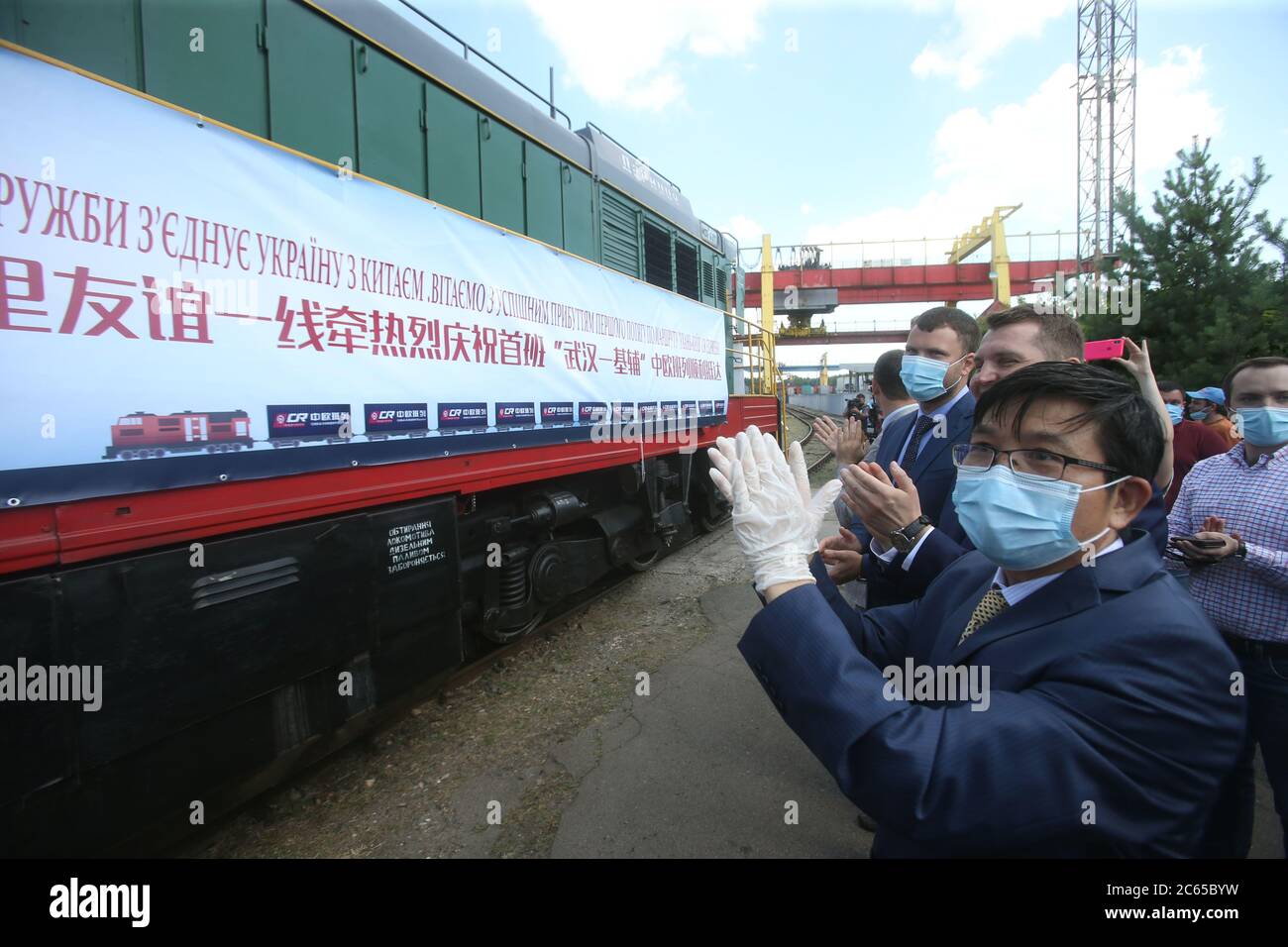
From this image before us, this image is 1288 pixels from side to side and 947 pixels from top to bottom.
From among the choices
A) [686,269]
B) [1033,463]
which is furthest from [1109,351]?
[686,269]

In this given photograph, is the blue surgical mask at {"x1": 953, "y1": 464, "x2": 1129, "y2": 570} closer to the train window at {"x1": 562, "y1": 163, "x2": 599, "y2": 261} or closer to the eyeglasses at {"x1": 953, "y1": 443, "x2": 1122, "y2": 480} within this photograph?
the eyeglasses at {"x1": 953, "y1": 443, "x2": 1122, "y2": 480}

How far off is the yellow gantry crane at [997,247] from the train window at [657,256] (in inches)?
1003

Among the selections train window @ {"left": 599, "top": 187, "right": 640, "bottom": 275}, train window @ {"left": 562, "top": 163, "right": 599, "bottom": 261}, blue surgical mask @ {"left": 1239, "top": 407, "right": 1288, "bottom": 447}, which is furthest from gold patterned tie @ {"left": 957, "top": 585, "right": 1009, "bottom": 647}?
train window @ {"left": 599, "top": 187, "right": 640, "bottom": 275}

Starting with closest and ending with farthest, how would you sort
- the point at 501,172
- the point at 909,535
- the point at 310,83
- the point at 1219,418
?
the point at 909,535, the point at 310,83, the point at 1219,418, the point at 501,172

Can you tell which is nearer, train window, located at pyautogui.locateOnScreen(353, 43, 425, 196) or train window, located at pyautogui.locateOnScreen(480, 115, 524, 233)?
train window, located at pyautogui.locateOnScreen(353, 43, 425, 196)

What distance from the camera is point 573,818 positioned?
2656 millimetres

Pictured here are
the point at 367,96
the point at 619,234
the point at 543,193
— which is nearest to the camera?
the point at 367,96

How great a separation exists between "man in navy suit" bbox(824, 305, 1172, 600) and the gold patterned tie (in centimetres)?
50

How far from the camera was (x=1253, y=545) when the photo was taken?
2.13 meters

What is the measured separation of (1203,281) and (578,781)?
9088 mm

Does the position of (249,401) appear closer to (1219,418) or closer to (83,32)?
(83,32)

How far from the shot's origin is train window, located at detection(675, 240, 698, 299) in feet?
22.8
